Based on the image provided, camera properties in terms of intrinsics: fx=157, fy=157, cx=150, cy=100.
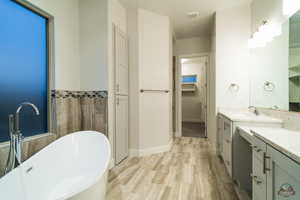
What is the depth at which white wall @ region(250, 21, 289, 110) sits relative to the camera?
1778mm

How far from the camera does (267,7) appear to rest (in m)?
2.20

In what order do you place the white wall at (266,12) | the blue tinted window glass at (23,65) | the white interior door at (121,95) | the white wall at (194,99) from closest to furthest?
the blue tinted window glass at (23,65), the white wall at (266,12), the white interior door at (121,95), the white wall at (194,99)

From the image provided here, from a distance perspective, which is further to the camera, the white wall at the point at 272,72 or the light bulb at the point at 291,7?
the white wall at the point at 272,72

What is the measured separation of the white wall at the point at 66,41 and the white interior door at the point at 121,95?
1.91 feet

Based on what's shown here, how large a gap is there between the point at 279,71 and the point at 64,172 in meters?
2.74

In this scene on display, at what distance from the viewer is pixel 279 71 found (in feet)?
6.36

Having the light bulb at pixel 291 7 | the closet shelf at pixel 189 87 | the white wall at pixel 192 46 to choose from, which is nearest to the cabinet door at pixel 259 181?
the light bulb at pixel 291 7

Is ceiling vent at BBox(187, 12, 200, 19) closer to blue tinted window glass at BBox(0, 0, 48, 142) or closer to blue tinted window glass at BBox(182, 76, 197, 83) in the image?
blue tinted window glass at BBox(0, 0, 48, 142)

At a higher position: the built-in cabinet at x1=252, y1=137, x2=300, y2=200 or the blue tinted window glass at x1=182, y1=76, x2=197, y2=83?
the blue tinted window glass at x1=182, y1=76, x2=197, y2=83

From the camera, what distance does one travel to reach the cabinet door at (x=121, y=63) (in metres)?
2.47

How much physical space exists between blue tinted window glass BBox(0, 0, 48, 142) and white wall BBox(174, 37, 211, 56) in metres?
3.20

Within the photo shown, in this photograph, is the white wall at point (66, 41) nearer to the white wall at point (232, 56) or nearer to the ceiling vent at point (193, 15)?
the ceiling vent at point (193, 15)

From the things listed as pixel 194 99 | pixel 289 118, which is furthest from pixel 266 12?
pixel 194 99

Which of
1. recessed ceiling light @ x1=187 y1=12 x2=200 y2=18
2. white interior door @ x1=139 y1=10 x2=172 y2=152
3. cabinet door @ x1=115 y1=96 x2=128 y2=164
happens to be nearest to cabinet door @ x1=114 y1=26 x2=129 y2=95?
cabinet door @ x1=115 y1=96 x2=128 y2=164
